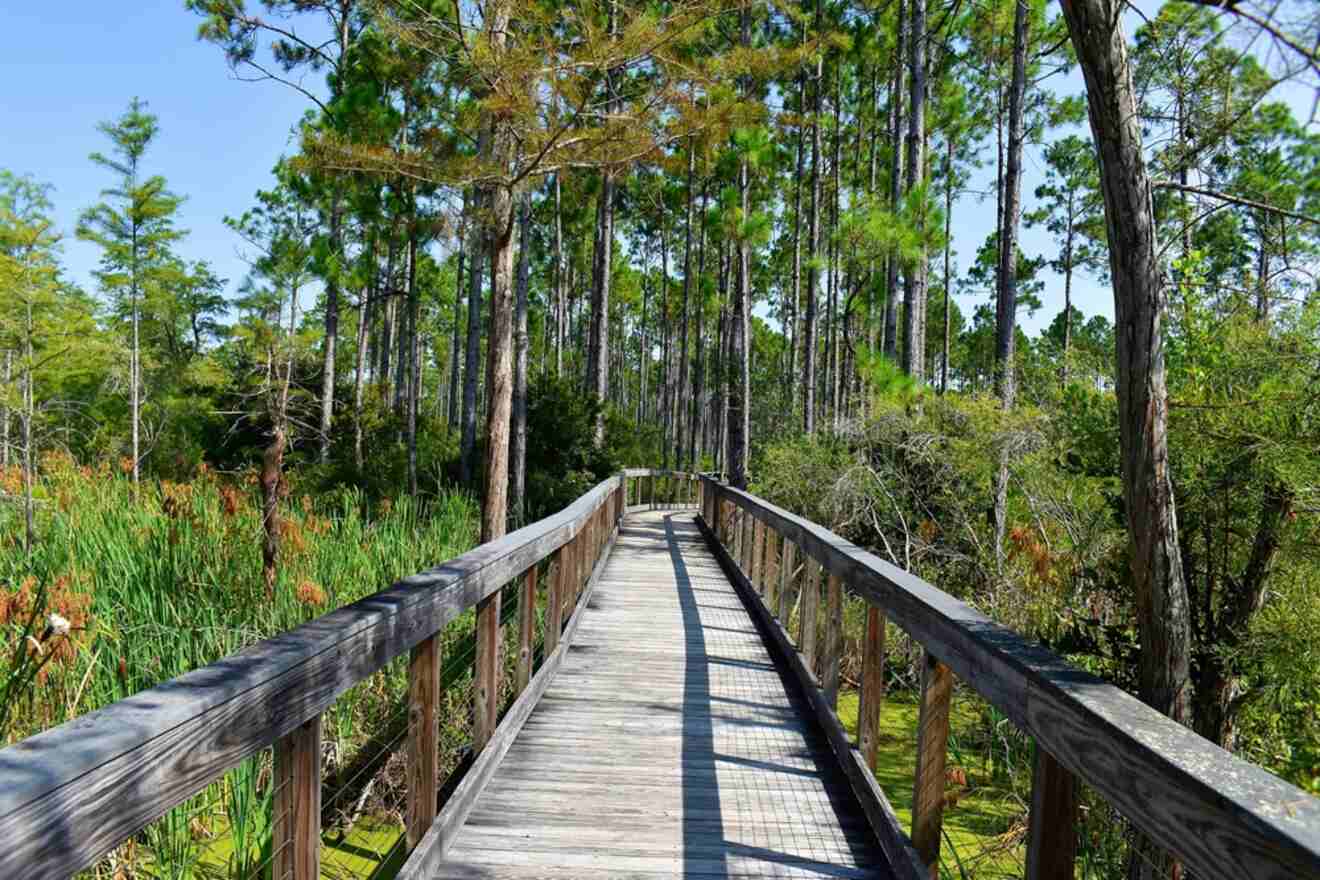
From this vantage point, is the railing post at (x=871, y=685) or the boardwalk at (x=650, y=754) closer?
the boardwalk at (x=650, y=754)

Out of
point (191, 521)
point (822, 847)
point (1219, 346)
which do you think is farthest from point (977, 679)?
point (191, 521)

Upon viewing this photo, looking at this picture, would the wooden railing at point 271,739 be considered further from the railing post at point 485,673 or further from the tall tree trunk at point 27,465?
the tall tree trunk at point 27,465

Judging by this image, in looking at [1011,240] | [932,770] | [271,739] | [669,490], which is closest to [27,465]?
[271,739]

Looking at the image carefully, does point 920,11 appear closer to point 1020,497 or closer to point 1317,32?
point 1020,497

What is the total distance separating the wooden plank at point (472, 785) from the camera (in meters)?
2.49

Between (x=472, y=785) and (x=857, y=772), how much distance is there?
160cm

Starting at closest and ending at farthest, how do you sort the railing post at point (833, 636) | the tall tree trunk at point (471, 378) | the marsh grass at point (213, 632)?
the marsh grass at point (213, 632) < the railing post at point (833, 636) < the tall tree trunk at point (471, 378)

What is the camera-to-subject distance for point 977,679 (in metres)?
2.19

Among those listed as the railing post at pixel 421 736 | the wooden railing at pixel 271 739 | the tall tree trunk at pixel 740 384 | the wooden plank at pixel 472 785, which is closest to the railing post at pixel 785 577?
the wooden plank at pixel 472 785

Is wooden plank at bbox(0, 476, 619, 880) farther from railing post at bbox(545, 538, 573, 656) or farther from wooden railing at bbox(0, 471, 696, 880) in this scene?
railing post at bbox(545, 538, 573, 656)

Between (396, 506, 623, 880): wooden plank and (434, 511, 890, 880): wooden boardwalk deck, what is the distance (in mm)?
52

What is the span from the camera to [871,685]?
10.5 ft

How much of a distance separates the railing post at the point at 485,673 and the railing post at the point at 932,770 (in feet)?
5.56

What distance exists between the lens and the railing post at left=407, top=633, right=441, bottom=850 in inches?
99.0
